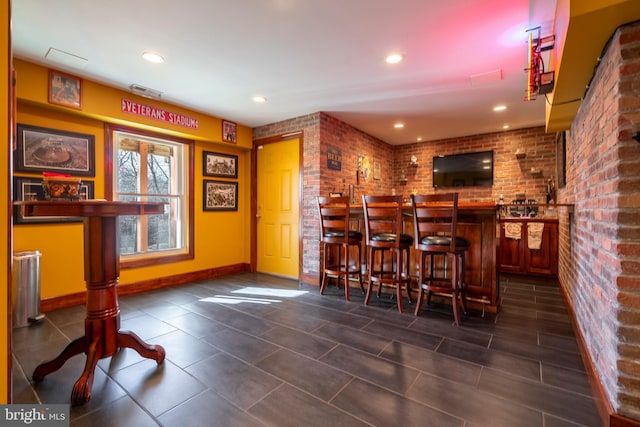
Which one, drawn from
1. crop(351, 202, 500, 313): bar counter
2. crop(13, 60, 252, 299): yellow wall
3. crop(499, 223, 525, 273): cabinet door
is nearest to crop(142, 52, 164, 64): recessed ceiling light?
crop(13, 60, 252, 299): yellow wall

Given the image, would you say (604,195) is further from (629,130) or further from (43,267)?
(43,267)

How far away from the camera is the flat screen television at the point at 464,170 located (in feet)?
17.1

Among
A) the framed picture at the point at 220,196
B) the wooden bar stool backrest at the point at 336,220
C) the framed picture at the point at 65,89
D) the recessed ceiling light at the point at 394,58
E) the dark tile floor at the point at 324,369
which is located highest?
the recessed ceiling light at the point at 394,58

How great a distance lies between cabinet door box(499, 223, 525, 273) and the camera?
4250 millimetres

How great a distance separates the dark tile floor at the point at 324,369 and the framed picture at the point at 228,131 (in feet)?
8.55

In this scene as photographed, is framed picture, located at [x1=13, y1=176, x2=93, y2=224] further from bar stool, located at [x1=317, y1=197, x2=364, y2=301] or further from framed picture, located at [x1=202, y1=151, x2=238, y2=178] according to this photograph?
bar stool, located at [x1=317, y1=197, x2=364, y2=301]

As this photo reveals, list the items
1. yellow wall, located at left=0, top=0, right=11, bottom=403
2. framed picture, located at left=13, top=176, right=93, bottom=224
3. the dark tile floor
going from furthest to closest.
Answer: framed picture, located at left=13, top=176, right=93, bottom=224, the dark tile floor, yellow wall, located at left=0, top=0, right=11, bottom=403

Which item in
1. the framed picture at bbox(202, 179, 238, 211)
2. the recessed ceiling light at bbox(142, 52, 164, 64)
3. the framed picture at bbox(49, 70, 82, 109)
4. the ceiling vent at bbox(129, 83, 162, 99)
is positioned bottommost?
the framed picture at bbox(202, 179, 238, 211)

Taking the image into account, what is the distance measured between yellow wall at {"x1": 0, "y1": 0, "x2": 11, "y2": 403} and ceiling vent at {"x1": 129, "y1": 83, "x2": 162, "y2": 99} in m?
2.37

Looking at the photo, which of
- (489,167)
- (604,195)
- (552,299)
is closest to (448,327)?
(604,195)

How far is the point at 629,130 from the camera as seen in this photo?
1.30m

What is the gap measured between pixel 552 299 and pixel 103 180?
5.42m

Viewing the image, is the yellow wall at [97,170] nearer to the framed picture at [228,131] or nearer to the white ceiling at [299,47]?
the framed picture at [228,131]

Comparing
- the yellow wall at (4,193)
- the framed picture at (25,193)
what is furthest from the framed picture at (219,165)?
the yellow wall at (4,193)
